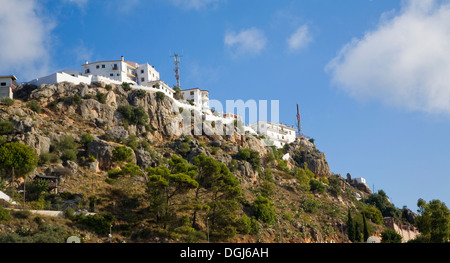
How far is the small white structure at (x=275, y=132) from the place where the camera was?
107125 mm

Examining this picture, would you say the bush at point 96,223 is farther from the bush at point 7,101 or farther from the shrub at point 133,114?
the shrub at point 133,114

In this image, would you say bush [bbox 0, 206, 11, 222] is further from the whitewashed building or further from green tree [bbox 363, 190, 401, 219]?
green tree [bbox 363, 190, 401, 219]

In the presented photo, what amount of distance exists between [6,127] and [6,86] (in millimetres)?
16074

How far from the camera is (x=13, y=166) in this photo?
154 ft

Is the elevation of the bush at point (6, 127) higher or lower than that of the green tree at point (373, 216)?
higher

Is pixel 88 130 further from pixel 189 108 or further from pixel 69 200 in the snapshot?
pixel 189 108

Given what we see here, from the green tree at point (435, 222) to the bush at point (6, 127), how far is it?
2184 inches

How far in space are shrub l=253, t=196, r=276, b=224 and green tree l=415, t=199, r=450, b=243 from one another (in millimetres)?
20580

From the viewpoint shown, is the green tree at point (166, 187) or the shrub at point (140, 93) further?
the shrub at point (140, 93)

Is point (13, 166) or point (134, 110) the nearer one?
point (13, 166)

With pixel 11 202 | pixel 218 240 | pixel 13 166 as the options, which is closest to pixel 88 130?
pixel 13 166

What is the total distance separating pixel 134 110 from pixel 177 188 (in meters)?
26.3

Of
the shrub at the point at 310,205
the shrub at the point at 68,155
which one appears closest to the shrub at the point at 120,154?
the shrub at the point at 68,155

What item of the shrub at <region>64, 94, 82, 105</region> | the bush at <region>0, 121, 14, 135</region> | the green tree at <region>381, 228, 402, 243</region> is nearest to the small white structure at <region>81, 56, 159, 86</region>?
the shrub at <region>64, 94, 82, 105</region>
